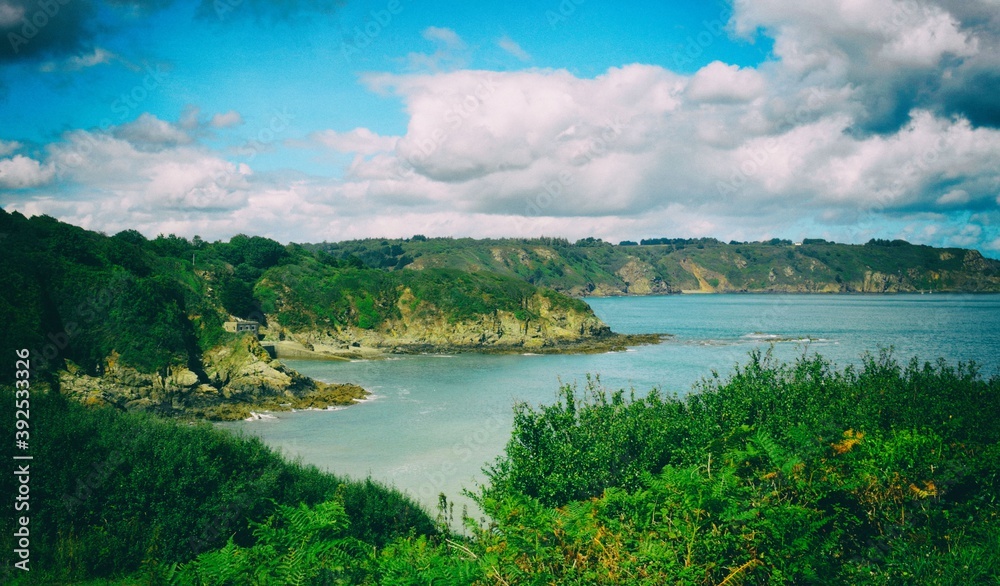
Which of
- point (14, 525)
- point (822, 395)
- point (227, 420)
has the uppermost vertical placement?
point (822, 395)

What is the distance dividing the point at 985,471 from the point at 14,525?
2155 centimetres

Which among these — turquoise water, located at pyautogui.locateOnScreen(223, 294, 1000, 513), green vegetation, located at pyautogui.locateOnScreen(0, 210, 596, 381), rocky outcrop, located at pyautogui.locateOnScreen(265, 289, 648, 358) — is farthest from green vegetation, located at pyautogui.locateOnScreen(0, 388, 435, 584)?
rocky outcrop, located at pyautogui.locateOnScreen(265, 289, 648, 358)

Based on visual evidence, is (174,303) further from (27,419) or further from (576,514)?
(576,514)

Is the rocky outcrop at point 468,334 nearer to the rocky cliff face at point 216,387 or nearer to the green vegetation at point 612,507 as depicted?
the rocky cliff face at point 216,387

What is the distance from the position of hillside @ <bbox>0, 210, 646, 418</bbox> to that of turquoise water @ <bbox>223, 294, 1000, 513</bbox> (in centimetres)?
702

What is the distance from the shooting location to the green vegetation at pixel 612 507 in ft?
24.2

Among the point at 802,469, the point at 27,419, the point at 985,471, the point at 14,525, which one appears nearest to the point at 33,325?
the point at 27,419

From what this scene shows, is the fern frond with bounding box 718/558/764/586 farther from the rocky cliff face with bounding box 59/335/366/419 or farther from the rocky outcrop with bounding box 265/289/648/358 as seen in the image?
the rocky outcrop with bounding box 265/289/648/358

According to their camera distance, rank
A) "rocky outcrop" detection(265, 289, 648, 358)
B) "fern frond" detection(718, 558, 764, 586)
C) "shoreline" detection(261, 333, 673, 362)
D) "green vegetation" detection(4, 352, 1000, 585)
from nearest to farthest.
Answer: "fern frond" detection(718, 558, 764, 586), "green vegetation" detection(4, 352, 1000, 585), "shoreline" detection(261, 333, 673, 362), "rocky outcrop" detection(265, 289, 648, 358)

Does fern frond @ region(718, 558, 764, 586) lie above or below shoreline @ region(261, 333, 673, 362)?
above

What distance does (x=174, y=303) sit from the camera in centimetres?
5422

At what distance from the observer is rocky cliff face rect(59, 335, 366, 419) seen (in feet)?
142

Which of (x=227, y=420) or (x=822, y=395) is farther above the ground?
(x=822, y=395)

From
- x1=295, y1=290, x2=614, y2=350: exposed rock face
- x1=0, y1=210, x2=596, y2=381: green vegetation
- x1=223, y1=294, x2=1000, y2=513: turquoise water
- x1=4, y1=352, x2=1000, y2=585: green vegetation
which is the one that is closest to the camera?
x1=4, y1=352, x2=1000, y2=585: green vegetation
